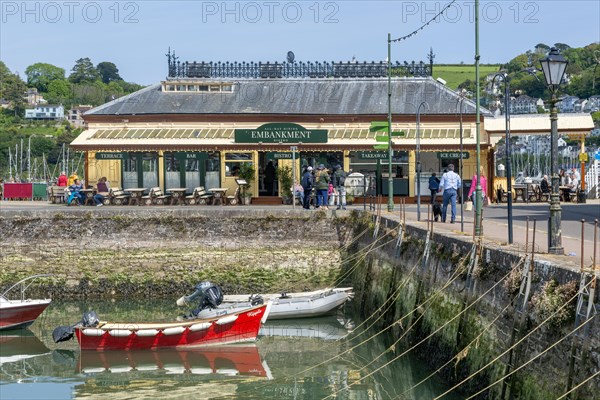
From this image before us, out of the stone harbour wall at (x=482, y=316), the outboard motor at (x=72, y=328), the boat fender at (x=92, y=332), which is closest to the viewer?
the stone harbour wall at (x=482, y=316)

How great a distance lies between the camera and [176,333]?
976 inches

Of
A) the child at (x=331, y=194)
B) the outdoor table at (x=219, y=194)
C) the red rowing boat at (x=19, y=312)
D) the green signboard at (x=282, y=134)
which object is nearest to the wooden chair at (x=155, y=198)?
the outdoor table at (x=219, y=194)

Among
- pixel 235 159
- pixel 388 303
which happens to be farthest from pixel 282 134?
pixel 388 303

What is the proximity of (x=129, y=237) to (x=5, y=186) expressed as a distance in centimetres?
2122

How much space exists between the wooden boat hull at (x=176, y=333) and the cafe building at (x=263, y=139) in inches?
777

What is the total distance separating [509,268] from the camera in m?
16.6

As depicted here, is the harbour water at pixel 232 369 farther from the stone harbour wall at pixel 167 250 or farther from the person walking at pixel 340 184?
the person walking at pixel 340 184

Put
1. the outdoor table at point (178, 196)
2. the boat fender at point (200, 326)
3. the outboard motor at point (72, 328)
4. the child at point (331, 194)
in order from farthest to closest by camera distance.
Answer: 1. the outdoor table at point (178, 196)
2. the child at point (331, 194)
3. the boat fender at point (200, 326)
4. the outboard motor at point (72, 328)

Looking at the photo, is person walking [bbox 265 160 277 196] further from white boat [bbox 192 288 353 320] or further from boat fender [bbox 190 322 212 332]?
boat fender [bbox 190 322 212 332]

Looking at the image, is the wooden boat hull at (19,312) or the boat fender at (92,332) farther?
the wooden boat hull at (19,312)

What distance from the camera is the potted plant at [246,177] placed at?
4450 cm

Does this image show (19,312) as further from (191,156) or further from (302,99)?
(302,99)

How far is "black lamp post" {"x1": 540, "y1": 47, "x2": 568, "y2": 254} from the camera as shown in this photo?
1703 cm

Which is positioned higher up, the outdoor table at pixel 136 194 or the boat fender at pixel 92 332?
the outdoor table at pixel 136 194
